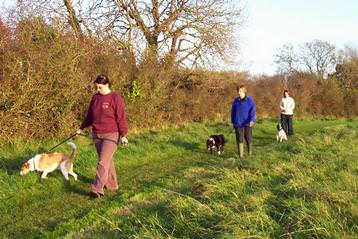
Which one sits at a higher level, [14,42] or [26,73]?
[14,42]

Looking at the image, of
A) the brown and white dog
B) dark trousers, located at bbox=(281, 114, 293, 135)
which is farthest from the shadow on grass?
the brown and white dog

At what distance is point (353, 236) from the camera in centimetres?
355

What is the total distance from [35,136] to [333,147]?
8.04 meters

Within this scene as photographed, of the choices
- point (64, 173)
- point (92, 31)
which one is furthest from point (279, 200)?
point (92, 31)

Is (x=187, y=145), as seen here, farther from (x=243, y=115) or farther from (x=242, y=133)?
(x=243, y=115)

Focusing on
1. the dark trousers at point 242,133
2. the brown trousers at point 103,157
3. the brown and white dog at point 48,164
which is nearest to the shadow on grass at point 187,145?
the dark trousers at point 242,133

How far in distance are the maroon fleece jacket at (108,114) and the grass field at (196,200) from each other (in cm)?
110

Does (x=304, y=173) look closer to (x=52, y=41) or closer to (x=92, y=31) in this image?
(x=52, y=41)

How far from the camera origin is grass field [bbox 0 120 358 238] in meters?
3.95

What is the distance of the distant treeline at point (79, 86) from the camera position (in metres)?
10.2

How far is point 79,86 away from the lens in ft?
39.7

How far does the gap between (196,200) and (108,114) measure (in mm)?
2495

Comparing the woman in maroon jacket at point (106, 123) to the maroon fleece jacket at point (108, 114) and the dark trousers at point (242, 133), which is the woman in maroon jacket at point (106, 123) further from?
the dark trousers at point (242, 133)

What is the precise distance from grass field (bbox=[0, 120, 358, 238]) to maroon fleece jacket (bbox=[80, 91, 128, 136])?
1.10 metres
